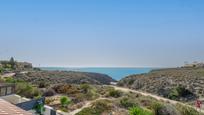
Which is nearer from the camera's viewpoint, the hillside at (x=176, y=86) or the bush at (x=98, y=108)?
the bush at (x=98, y=108)

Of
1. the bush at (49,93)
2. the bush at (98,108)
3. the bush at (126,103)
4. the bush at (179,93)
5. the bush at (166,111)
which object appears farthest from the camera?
the bush at (179,93)

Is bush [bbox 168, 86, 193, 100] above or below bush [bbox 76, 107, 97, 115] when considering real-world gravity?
above

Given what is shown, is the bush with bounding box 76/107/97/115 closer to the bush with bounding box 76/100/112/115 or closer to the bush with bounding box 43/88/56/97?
the bush with bounding box 76/100/112/115

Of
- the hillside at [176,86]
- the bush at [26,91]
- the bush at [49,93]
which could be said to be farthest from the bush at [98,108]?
the hillside at [176,86]

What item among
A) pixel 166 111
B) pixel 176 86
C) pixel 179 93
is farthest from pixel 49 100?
pixel 176 86


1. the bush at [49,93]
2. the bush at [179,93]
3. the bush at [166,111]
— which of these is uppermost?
the bush at [49,93]

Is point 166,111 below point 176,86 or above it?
below

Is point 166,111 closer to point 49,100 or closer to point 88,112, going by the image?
point 88,112

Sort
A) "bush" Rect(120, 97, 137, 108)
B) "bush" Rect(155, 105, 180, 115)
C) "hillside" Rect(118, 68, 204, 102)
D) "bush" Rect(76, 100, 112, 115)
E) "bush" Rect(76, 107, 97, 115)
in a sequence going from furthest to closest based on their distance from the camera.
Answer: "hillside" Rect(118, 68, 204, 102)
"bush" Rect(120, 97, 137, 108)
"bush" Rect(155, 105, 180, 115)
"bush" Rect(76, 100, 112, 115)
"bush" Rect(76, 107, 97, 115)

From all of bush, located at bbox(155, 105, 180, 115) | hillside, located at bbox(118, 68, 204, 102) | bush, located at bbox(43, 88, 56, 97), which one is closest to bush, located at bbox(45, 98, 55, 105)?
bush, located at bbox(43, 88, 56, 97)

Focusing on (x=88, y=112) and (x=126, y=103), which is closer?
(x=88, y=112)

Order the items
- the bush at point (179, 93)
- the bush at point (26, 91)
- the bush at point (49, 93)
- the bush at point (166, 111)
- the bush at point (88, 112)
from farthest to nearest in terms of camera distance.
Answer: the bush at point (179, 93) → the bush at point (49, 93) → the bush at point (26, 91) → the bush at point (166, 111) → the bush at point (88, 112)

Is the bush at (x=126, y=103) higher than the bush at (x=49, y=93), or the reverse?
the bush at (x=49, y=93)

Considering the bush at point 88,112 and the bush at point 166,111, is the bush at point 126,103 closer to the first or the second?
the bush at point 166,111
